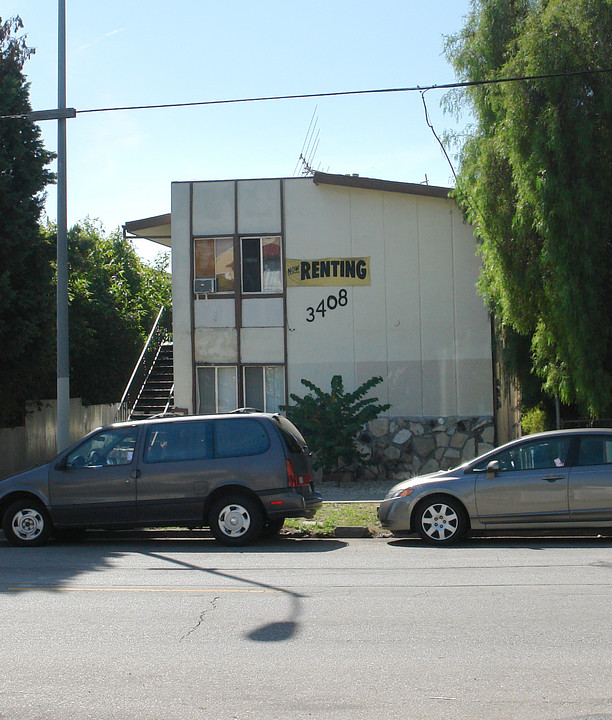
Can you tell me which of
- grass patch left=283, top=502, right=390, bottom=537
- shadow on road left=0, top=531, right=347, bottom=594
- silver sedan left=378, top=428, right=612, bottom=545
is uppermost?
silver sedan left=378, top=428, right=612, bottom=545

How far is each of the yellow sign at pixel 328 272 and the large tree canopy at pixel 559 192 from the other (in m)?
4.50

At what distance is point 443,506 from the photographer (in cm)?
1086

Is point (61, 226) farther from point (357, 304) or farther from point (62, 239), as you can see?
point (357, 304)

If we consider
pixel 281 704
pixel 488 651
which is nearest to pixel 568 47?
pixel 488 651

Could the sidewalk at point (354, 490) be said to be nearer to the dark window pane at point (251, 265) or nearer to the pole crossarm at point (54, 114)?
the dark window pane at point (251, 265)

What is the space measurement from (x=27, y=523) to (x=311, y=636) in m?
6.41

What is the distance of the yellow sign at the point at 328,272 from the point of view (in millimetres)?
18906

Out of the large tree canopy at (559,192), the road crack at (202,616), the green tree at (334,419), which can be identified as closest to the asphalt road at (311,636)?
the road crack at (202,616)

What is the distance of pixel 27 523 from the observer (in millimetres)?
11484

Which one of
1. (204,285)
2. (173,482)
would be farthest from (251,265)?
(173,482)

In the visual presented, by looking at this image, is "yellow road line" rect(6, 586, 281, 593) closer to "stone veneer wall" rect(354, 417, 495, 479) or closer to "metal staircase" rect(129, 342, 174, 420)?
"stone veneer wall" rect(354, 417, 495, 479)

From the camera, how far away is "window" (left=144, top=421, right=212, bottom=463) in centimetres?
1124

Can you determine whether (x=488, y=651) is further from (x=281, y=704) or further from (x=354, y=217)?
(x=354, y=217)

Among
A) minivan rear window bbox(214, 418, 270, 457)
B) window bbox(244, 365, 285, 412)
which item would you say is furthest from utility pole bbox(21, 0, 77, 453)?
window bbox(244, 365, 285, 412)
